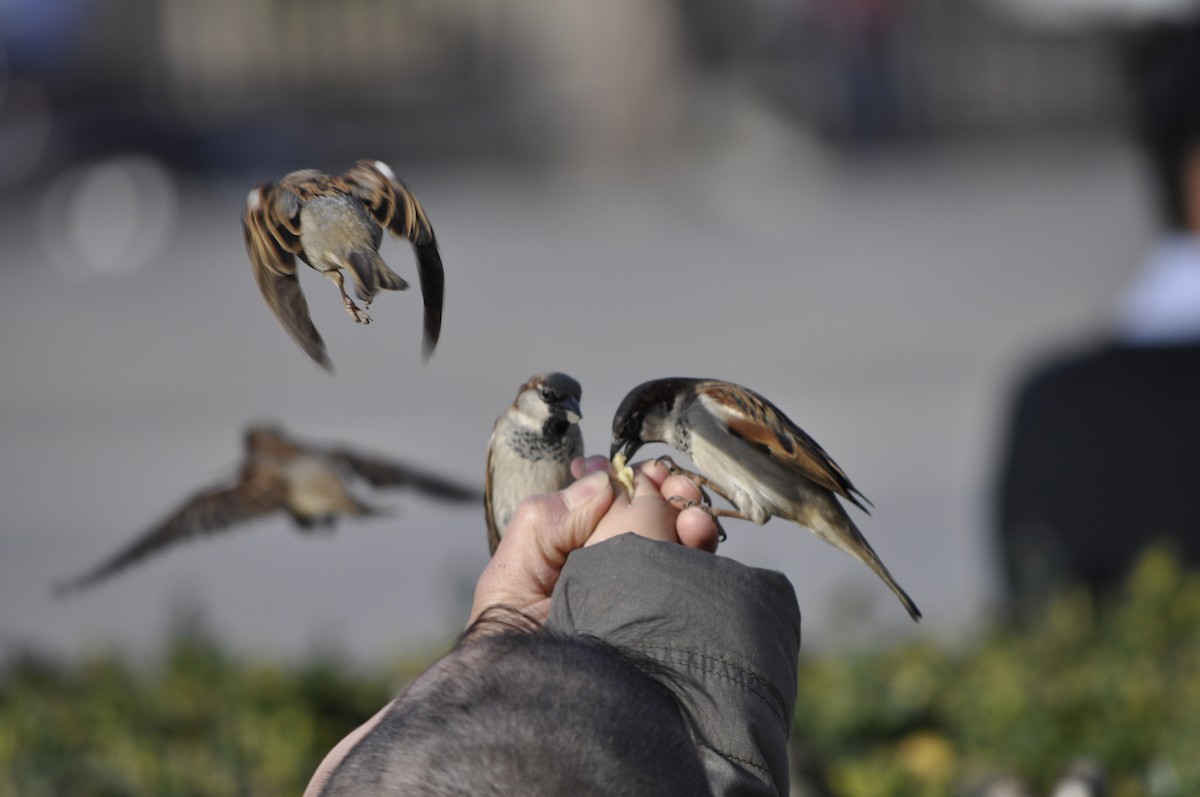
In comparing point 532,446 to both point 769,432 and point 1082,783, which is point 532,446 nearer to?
point 769,432

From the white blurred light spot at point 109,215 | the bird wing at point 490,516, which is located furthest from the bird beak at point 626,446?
the white blurred light spot at point 109,215

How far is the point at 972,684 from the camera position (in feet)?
13.1

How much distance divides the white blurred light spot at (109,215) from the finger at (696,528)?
57.1 ft

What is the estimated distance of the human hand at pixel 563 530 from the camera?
201 cm

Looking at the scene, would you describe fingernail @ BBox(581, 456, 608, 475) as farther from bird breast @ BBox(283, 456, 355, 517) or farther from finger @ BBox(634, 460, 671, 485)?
bird breast @ BBox(283, 456, 355, 517)

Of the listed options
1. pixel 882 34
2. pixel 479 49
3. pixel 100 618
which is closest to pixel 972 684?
pixel 100 618

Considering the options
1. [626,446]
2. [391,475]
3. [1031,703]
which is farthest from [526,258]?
[626,446]

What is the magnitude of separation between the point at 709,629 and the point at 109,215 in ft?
67.3

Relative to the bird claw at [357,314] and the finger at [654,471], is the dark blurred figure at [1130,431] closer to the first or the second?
the finger at [654,471]

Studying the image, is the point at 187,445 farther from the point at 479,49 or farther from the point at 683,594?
the point at 479,49

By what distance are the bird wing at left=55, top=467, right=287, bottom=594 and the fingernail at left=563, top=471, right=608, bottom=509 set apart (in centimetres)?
64

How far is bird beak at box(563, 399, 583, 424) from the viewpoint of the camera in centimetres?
241

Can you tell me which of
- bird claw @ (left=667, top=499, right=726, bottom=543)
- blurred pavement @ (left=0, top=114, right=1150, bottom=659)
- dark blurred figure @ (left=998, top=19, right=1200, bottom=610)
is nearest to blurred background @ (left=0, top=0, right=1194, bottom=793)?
blurred pavement @ (left=0, top=114, right=1150, bottom=659)

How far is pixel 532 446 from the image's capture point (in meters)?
2.52
